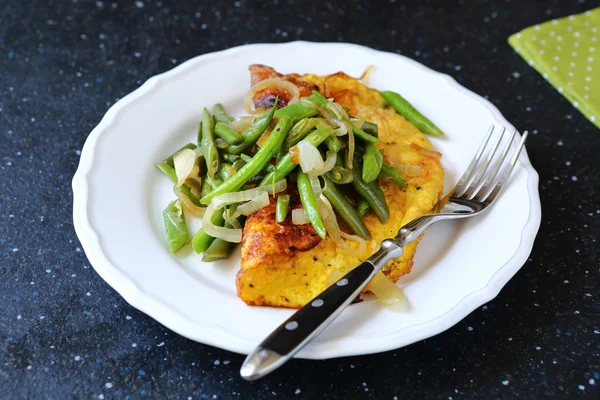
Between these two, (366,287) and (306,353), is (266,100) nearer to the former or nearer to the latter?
(366,287)

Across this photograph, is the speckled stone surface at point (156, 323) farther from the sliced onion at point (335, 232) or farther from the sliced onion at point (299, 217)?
the sliced onion at point (299, 217)

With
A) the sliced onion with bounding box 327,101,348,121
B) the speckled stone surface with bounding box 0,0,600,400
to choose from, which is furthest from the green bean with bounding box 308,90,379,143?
the speckled stone surface with bounding box 0,0,600,400

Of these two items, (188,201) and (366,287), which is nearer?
(366,287)

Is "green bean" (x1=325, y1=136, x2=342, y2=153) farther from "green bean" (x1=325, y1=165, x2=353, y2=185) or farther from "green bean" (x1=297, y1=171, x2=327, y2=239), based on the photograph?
"green bean" (x1=297, y1=171, x2=327, y2=239)

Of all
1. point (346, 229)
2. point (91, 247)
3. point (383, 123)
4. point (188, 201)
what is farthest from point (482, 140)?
point (91, 247)

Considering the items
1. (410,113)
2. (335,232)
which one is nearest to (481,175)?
(410,113)

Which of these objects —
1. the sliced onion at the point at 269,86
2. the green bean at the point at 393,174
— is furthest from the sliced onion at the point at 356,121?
the sliced onion at the point at 269,86
